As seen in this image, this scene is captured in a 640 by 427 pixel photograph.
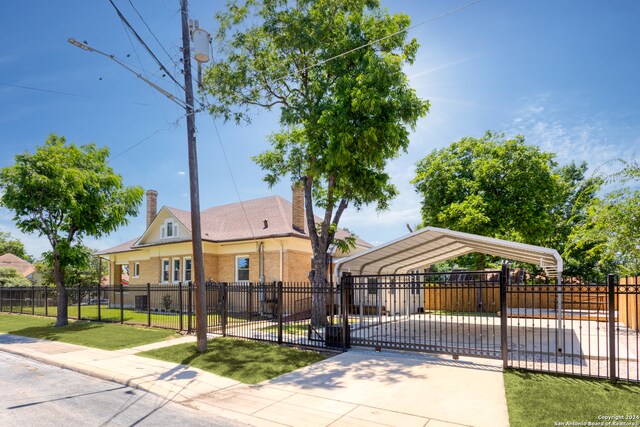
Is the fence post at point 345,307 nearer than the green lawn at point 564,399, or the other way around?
the green lawn at point 564,399

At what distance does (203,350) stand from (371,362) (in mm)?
4716

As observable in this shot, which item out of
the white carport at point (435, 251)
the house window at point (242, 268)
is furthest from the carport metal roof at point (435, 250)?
the house window at point (242, 268)

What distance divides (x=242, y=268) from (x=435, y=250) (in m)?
12.4

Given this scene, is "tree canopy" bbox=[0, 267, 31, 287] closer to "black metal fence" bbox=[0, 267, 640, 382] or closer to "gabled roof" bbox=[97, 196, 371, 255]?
"gabled roof" bbox=[97, 196, 371, 255]

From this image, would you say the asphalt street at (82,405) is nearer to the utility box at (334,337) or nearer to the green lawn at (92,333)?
the green lawn at (92,333)

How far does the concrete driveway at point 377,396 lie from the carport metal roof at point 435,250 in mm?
3359

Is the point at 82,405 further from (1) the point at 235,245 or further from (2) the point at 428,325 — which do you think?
(1) the point at 235,245

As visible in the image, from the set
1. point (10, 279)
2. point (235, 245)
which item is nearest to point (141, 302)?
point (235, 245)

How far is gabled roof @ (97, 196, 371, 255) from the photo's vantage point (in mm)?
23173

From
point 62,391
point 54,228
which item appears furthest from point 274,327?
point 54,228

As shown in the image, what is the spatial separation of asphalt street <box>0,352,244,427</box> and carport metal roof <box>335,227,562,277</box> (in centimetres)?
694

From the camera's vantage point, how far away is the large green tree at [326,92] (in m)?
14.3

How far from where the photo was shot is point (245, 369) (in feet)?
31.0

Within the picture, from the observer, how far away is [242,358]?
34.6ft
